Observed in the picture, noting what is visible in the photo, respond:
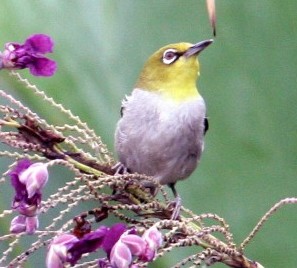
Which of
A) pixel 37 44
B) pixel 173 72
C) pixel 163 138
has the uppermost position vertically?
pixel 37 44

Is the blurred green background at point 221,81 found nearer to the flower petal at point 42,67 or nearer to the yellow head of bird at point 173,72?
the yellow head of bird at point 173,72

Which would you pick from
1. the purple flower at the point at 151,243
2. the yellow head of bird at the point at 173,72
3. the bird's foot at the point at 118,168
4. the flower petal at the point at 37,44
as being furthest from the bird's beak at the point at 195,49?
the purple flower at the point at 151,243

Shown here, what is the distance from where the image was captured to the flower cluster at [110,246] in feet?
2.43

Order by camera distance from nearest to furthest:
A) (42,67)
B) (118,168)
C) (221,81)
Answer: (42,67) → (118,168) → (221,81)

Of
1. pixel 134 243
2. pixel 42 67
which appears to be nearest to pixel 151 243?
pixel 134 243

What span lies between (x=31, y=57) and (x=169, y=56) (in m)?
0.87

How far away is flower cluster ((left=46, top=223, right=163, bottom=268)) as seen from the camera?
74 centimetres

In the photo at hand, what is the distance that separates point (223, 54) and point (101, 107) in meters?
0.28

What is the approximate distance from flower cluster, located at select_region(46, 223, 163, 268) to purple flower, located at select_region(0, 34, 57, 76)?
0.20 metres

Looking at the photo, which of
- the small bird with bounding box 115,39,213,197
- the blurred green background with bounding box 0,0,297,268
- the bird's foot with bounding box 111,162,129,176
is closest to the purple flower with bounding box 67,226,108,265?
the bird's foot with bounding box 111,162,129,176

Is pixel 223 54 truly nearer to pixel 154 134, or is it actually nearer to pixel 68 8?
pixel 154 134

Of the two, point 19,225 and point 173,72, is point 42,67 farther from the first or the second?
point 173,72

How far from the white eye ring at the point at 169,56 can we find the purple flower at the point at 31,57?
83 cm

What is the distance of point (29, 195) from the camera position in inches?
30.4
